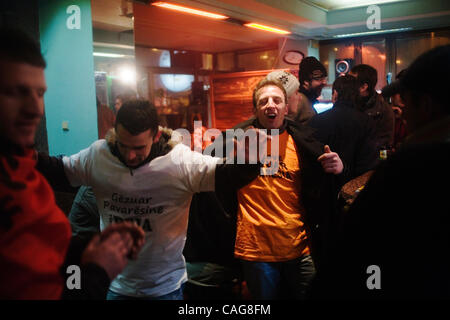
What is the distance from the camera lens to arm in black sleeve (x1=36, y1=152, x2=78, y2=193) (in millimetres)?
1564

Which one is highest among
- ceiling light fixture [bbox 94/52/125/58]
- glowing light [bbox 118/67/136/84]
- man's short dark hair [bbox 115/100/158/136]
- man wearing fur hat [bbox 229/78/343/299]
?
ceiling light fixture [bbox 94/52/125/58]

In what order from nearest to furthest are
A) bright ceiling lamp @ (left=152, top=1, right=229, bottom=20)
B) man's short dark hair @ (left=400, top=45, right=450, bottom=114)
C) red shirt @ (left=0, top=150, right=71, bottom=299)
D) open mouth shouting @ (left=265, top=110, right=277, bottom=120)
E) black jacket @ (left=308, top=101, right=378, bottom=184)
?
1. red shirt @ (left=0, top=150, right=71, bottom=299)
2. man's short dark hair @ (left=400, top=45, right=450, bottom=114)
3. open mouth shouting @ (left=265, top=110, right=277, bottom=120)
4. black jacket @ (left=308, top=101, right=378, bottom=184)
5. bright ceiling lamp @ (left=152, top=1, right=229, bottom=20)

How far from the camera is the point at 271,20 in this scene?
6172mm

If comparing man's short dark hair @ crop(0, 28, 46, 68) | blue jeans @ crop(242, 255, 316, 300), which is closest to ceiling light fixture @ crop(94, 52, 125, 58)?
Answer: blue jeans @ crop(242, 255, 316, 300)

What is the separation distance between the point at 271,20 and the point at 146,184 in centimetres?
530

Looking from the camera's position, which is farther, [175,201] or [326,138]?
[326,138]

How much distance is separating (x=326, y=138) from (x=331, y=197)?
2.58 ft

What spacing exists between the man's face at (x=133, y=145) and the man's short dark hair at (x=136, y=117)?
2cm

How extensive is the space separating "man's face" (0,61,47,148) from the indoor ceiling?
3589 mm

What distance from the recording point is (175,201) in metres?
1.63

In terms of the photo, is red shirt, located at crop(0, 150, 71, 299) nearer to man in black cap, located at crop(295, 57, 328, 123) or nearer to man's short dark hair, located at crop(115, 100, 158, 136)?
man's short dark hair, located at crop(115, 100, 158, 136)
